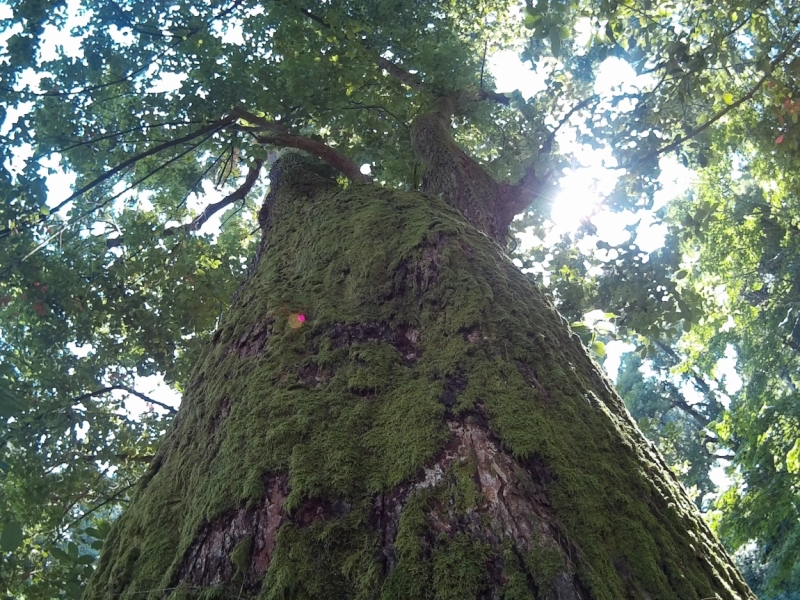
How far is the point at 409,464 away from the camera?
154 centimetres

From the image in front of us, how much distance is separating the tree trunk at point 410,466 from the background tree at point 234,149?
59.3 inches

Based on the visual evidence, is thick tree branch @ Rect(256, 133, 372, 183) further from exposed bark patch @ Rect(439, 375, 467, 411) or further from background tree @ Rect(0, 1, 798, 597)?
exposed bark patch @ Rect(439, 375, 467, 411)

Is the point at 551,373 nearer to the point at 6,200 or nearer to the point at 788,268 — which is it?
the point at 6,200

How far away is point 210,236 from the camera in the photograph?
7188 millimetres

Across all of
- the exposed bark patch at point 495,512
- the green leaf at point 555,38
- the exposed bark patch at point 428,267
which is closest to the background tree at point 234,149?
the green leaf at point 555,38

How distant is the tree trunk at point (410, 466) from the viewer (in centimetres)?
132

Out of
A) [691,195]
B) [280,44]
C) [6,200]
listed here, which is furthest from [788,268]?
[6,200]

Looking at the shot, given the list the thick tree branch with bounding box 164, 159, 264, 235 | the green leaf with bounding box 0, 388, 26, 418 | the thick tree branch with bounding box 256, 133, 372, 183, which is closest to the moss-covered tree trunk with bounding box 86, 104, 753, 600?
the green leaf with bounding box 0, 388, 26, 418

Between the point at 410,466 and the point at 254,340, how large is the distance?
120 cm

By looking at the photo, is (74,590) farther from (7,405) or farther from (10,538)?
(7,405)

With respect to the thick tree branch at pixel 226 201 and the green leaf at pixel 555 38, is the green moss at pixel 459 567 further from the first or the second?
the thick tree branch at pixel 226 201

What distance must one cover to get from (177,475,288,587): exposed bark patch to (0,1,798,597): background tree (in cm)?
183

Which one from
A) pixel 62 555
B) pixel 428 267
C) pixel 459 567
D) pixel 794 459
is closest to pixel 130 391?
pixel 62 555

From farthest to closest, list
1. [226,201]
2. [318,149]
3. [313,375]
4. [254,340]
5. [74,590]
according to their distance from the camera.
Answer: [226,201] < [318,149] < [74,590] < [254,340] < [313,375]
